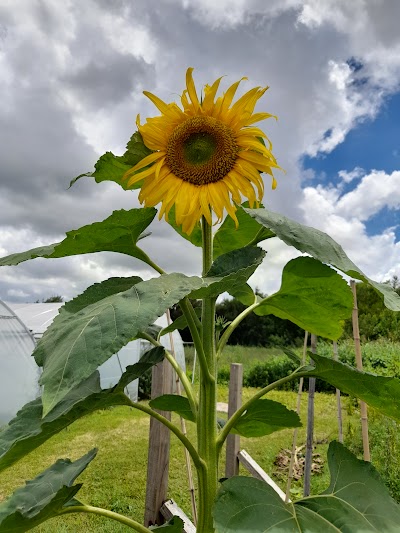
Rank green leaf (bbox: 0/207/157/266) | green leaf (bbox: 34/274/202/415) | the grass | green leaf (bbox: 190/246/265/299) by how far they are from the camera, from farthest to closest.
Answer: the grass → green leaf (bbox: 0/207/157/266) → green leaf (bbox: 190/246/265/299) → green leaf (bbox: 34/274/202/415)

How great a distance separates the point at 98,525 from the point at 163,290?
149 inches

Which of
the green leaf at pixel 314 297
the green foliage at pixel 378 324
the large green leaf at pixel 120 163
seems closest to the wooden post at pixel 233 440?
the green leaf at pixel 314 297

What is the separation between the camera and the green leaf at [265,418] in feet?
3.50

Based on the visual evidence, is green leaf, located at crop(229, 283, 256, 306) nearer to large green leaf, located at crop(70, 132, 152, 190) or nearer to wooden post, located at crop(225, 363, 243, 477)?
large green leaf, located at crop(70, 132, 152, 190)

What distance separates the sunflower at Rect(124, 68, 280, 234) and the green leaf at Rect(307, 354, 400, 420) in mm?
318

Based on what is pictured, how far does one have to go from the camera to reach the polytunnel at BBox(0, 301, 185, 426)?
577 cm

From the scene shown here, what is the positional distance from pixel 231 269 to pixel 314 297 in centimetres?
33

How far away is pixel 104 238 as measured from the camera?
0.88m

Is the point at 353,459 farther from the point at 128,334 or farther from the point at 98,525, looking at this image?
the point at 98,525

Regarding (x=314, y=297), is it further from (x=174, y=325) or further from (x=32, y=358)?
(x=32, y=358)

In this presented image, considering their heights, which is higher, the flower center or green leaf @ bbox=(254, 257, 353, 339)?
the flower center

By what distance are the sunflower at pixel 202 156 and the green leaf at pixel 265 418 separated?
1.31 ft

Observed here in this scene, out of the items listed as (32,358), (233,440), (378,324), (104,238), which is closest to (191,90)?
(104,238)

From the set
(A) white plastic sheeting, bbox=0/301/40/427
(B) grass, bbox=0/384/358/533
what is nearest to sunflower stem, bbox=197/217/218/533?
(B) grass, bbox=0/384/358/533
